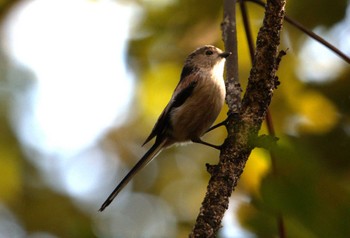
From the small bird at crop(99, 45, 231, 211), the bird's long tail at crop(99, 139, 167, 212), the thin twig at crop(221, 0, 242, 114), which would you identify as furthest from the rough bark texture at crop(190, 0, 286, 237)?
the small bird at crop(99, 45, 231, 211)

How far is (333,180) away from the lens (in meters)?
1.23

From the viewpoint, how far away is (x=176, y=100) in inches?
168

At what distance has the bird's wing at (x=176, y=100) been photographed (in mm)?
4160

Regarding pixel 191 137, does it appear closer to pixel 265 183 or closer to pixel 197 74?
pixel 197 74

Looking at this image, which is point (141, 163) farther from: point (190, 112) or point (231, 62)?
point (231, 62)

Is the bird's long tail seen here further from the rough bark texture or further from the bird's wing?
the rough bark texture

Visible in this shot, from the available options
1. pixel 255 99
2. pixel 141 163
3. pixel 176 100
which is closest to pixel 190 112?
pixel 176 100

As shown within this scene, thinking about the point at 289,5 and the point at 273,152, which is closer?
the point at 273,152

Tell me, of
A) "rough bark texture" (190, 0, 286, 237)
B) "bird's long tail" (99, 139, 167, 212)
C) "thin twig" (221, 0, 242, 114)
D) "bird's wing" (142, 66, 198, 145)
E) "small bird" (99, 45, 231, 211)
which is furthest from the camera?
"bird's wing" (142, 66, 198, 145)

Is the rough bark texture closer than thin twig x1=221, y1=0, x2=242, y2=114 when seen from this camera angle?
Yes

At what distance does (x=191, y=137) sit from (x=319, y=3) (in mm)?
1280

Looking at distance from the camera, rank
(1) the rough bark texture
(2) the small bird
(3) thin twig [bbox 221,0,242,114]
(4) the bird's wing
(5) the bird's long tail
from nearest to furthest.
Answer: (1) the rough bark texture, (3) thin twig [bbox 221,0,242,114], (5) the bird's long tail, (2) the small bird, (4) the bird's wing

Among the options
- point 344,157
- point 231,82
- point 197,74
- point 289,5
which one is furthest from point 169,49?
point 344,157

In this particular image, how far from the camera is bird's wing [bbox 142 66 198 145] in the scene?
164 inches
